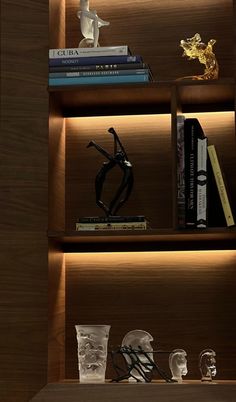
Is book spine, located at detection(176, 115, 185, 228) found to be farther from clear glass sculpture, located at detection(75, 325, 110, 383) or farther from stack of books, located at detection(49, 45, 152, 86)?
clear glass sculpture, located at detection(75, 325, 110, 383)

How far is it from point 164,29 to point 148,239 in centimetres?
74

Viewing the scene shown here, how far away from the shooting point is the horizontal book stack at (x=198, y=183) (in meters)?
2.60

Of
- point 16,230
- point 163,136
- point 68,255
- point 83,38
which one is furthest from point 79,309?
point 83,38

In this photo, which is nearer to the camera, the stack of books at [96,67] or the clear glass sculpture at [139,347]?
the clear glass sculpture at [139,347]

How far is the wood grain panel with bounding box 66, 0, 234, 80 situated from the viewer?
2.93m

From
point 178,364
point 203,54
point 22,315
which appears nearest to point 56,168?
point 22,315

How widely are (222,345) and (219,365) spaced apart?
0.21 feet

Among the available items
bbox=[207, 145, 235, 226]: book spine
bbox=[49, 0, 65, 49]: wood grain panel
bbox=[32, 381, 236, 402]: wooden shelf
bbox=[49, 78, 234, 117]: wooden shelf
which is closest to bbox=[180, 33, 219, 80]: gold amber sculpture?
bbox=[49, 78, 234, 117]: wooden shelf

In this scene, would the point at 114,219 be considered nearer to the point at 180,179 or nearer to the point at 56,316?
the point at 180,179

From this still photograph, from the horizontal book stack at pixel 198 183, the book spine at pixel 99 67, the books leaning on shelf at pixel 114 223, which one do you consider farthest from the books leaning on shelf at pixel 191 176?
the book spine at pixel 99 67

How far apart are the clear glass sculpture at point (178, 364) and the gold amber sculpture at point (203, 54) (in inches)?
33.8

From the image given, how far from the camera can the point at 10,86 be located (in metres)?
2.75

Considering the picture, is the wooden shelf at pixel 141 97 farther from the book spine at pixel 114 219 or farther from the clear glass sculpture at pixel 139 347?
the clear glass sculpture at pixel 139 347

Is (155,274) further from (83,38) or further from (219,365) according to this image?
(83,38)
